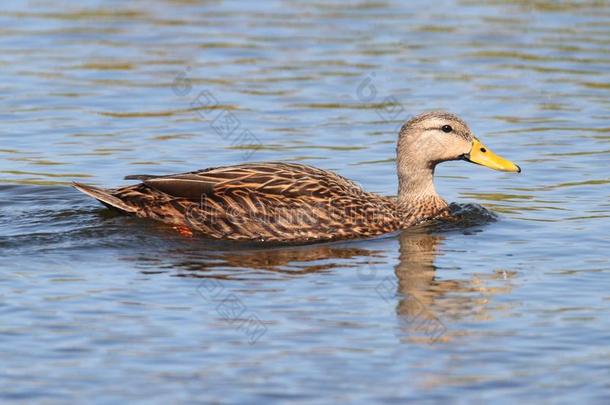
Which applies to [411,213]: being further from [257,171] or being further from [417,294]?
[417,294]

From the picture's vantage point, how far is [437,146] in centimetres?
1500

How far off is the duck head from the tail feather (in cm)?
296

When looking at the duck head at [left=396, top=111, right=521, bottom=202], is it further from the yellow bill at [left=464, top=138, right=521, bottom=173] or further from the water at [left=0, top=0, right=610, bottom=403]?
the water at [left=0, top=0, right=610, bottom=403]

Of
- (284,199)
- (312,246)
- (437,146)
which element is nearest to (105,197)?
(284,199)

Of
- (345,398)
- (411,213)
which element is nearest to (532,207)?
(411,213)

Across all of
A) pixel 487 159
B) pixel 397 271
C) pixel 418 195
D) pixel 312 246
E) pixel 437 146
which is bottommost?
pixel 397 271

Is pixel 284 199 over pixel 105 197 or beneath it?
beneath

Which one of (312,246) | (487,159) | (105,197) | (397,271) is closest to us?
(397,271)

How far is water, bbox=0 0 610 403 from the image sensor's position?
10.2 m

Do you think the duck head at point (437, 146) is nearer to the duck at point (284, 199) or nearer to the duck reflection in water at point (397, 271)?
the duck at point (284, 199)

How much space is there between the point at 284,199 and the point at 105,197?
6.12 feet

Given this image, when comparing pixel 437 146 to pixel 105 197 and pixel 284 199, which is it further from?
pixel 105 197

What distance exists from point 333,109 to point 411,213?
5.34m

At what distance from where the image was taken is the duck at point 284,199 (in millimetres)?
14258
